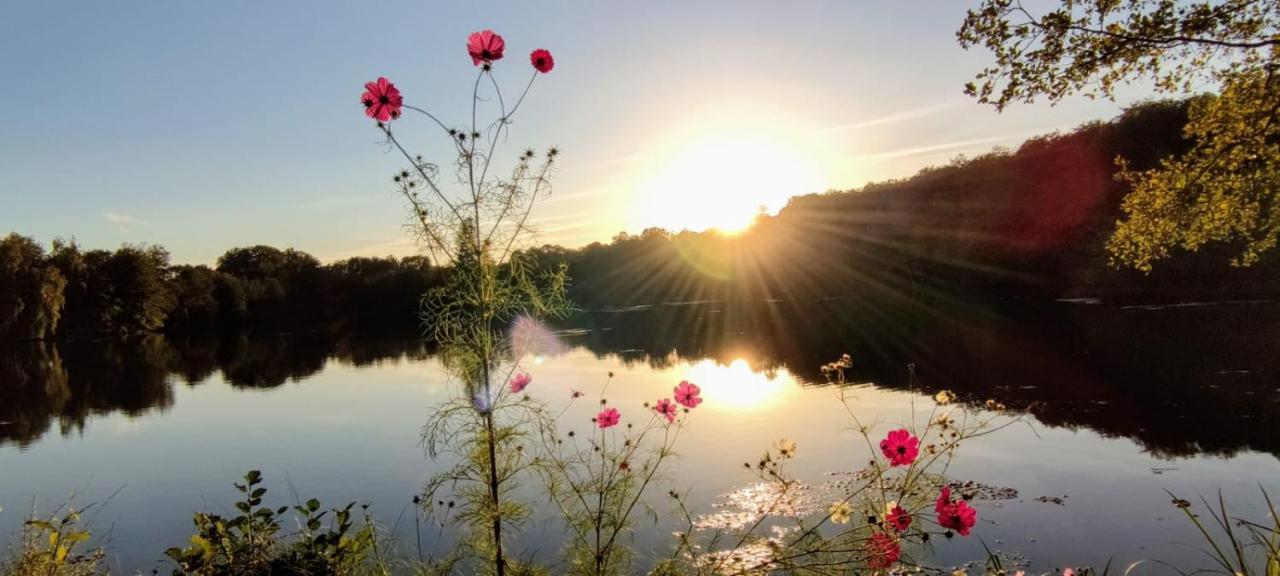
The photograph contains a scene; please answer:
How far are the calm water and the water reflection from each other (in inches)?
3.8

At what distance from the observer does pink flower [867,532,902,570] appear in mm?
2359

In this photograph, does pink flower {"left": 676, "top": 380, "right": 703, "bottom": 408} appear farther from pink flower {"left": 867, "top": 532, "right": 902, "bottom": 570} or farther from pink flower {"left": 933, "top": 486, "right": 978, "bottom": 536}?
pink flower {"left": 933, "top": 486, "right": 978, "bottom": 536}

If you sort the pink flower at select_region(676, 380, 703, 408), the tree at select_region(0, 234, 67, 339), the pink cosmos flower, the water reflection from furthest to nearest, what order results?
1. the tree at select_region(0, 234, 67, 339)
2. the water reflection
3. the pink flower at select_region(676, 380, 703, 408)
4. the pink cosmos flower

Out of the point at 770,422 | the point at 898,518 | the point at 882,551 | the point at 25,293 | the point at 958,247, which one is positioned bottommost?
the point at 770,422

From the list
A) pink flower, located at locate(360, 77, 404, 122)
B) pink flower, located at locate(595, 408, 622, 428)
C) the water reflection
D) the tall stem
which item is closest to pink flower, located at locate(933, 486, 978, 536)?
pink flower, located at locate(595, 408, 622, 428)

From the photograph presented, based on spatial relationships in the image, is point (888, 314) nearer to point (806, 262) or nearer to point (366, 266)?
point (806, 262)

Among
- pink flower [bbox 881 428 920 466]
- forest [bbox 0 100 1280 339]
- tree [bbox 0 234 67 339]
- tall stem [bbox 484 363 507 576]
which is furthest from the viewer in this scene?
tree [bbox 0 234 67 339]

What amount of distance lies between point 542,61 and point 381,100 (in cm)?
57

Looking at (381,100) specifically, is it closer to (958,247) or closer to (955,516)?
(955,516)

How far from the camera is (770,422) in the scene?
480 inches

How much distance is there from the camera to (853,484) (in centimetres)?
816

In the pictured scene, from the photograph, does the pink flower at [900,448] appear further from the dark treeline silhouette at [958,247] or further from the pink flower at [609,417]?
the dark treeline silhouette at [958,247]

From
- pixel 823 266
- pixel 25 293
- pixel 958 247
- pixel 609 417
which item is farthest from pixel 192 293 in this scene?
pixel 609 417

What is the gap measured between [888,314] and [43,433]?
101ft
